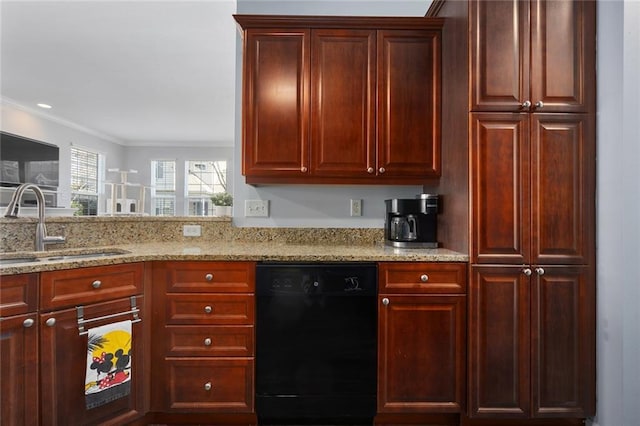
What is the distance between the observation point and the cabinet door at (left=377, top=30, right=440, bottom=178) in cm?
196

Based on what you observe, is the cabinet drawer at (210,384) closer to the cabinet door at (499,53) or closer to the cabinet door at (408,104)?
the cabinet door at (408,104)

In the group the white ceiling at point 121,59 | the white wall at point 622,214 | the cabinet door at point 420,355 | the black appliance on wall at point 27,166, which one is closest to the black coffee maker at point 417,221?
the cabinet door at point 420,355

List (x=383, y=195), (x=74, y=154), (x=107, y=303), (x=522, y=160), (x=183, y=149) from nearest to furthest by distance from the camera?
(x=107, y=303) < (x=522, y=160) < (x=383, y=195) < (x=74, y=154) < (x=183, y=149)

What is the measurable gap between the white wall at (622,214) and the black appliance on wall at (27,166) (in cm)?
626

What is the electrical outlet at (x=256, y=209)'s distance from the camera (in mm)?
2281

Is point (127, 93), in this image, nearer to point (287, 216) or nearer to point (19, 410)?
point (287, 216)

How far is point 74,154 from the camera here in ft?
21.0

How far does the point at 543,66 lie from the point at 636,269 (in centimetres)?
108

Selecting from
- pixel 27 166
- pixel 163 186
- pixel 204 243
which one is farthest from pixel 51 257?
pixel 163 186

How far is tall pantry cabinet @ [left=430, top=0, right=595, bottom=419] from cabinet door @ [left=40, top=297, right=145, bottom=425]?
1.70m

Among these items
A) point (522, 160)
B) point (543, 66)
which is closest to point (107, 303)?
point (522, 160)

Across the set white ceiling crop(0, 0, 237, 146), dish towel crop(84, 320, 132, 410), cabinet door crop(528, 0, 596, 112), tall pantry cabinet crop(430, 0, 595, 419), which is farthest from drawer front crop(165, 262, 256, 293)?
white ceiling crop(0, 0, 237, 146)

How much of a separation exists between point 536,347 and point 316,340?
3.57 feet

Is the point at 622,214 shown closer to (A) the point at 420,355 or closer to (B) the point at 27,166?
(A) the point at 420,355
